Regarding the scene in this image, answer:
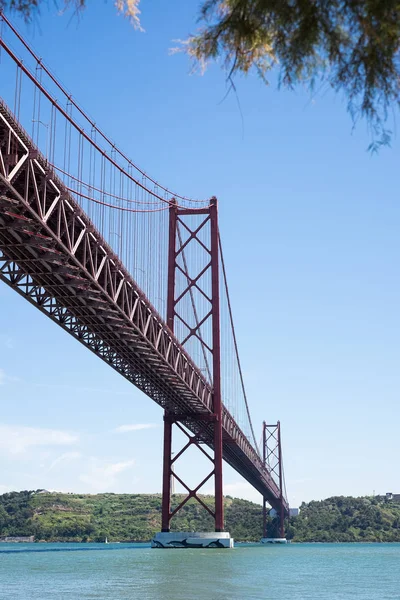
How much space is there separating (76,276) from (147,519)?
97746 mm

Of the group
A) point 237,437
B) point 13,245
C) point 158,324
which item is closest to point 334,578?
point 158,324

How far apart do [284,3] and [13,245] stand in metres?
19.6

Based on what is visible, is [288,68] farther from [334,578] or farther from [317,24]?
[334,578]

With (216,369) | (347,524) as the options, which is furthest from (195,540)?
(347,524)

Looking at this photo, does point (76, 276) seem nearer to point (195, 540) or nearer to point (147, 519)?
point (195, 540)

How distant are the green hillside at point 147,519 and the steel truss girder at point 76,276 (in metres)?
64.5

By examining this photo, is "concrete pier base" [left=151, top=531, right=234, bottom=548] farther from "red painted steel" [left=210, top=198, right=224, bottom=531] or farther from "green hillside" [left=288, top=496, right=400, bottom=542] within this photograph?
"green hillside" [left=288, top=496, right=400, bottom=542]

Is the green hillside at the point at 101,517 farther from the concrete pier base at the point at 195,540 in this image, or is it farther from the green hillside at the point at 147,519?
the concrete pier base at the point at 195,540

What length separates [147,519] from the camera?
120m

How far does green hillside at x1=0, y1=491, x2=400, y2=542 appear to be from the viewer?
113m

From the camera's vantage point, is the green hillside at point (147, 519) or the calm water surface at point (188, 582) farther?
the green hillside at point (147, 519)

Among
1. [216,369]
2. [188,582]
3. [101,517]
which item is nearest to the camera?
[188,582]

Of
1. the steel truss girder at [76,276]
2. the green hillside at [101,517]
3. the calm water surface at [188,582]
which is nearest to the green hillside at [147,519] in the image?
the green hillside at [101,517]

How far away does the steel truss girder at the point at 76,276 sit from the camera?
2161cm
